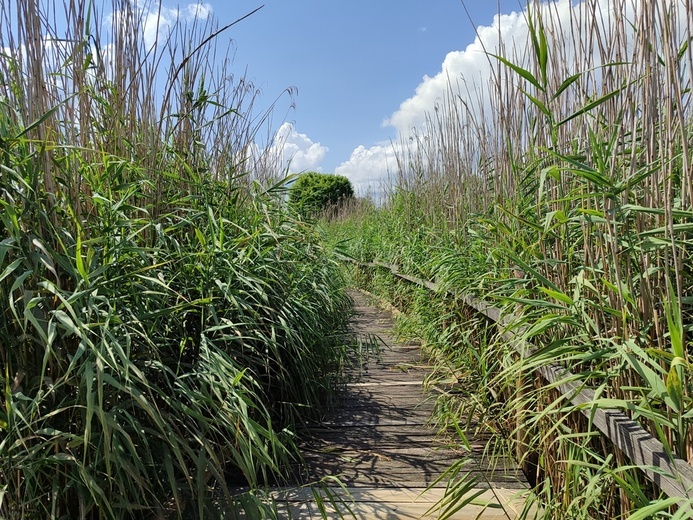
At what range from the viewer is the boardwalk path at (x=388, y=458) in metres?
1.54

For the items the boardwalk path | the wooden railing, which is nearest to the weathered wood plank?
the boardwalk path

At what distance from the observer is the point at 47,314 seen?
1091 mm

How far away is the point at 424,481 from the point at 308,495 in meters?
0.42

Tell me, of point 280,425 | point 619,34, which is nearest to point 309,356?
point 280,425

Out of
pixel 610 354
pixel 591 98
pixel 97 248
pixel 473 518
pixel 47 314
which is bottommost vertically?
pixel 473 518

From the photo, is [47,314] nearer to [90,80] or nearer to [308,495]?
[90,80]

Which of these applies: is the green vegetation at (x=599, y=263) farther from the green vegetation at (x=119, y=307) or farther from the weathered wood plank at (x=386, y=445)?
the green vegetation at (x=119, y=307)

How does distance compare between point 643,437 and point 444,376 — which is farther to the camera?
point 444,376

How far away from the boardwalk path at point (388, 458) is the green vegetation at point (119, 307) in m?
0.16

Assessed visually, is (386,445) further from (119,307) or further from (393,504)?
(119,307)

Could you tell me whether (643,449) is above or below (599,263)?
below

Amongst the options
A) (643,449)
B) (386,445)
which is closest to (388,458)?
(386,445)

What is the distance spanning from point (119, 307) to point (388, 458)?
46.9 inches

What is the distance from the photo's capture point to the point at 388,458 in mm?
1887
